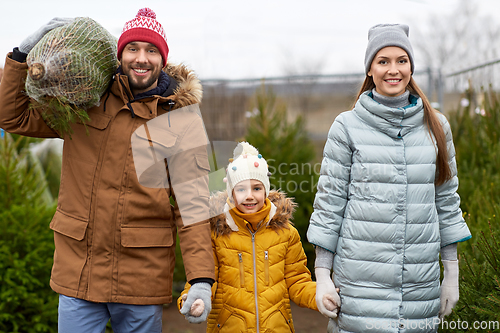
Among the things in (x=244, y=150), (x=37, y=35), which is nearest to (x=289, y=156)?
(x=244, y=150)

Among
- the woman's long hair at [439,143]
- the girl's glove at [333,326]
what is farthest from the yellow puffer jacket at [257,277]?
the woman's long hair at [439,143]

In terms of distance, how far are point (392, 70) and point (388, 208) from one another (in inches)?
26.9

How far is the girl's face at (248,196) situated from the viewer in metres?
2.62

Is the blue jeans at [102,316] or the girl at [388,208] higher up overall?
the girl at [388,208]

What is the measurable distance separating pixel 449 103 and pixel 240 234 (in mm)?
6438

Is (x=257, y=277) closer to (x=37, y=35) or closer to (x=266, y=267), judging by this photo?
(x=266, y=267)

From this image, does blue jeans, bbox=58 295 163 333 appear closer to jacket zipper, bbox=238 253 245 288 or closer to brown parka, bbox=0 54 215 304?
brown parka, bbox=0 54 215 304

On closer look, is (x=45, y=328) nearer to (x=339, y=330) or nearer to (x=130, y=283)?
(x=130, y=283)

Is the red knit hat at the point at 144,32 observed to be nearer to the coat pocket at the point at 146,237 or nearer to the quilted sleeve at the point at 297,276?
the coat pocket at the point at 146,237

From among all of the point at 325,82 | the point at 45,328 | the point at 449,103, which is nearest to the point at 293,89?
the point at 325,82

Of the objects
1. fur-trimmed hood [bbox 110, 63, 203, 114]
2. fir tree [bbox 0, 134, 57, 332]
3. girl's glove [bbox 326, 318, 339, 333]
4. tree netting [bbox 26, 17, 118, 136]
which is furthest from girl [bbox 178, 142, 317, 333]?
fir tree [bbox 0, 134, 57, 332]

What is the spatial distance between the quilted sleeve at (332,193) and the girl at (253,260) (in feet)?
1.24

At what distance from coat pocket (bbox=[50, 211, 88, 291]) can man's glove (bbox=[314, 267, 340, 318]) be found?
1150 millimetres

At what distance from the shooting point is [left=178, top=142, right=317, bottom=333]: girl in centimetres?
249
